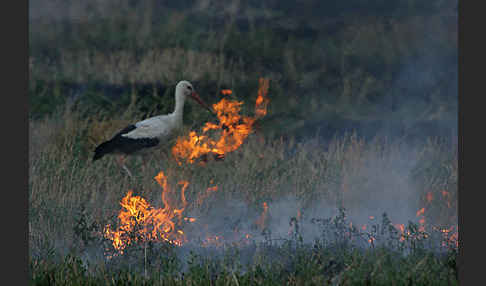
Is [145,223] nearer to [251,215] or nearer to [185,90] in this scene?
[251,215]

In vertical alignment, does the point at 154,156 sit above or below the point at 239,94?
below

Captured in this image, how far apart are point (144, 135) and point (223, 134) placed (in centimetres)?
121

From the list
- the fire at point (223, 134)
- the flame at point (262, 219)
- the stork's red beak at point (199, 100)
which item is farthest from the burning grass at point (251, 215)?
the stork's red beak at point (199, 100)

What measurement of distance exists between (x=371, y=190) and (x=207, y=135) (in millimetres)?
2438

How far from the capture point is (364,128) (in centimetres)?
1091

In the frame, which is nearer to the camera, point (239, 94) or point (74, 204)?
point (74, 204)

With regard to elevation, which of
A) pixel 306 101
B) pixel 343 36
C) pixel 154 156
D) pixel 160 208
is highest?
pixel 343 36

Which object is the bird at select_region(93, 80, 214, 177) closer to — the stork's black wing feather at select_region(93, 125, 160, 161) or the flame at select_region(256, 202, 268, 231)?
the stork's black wing feather at select_region(93, 125, 160, 161)

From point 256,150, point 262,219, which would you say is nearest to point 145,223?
point 262,219

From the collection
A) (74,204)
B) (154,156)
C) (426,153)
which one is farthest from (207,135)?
(426,153)

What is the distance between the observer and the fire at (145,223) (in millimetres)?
8664

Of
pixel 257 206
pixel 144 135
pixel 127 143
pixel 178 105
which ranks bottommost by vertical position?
pixel 257 206

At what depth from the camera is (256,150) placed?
10.6 metres

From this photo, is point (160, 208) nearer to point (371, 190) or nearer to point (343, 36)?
point (371, 190)
